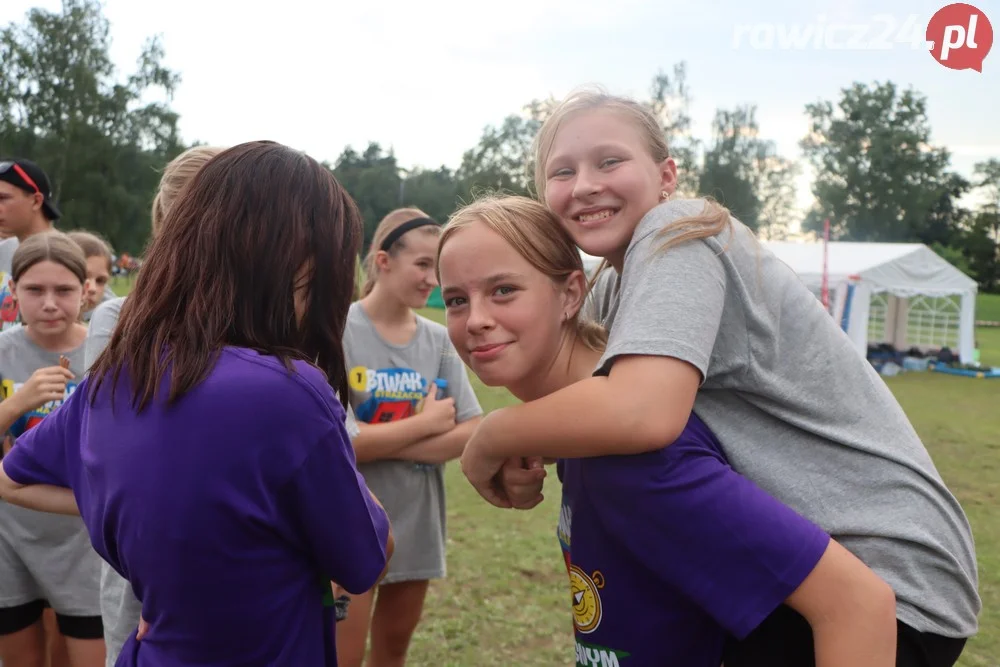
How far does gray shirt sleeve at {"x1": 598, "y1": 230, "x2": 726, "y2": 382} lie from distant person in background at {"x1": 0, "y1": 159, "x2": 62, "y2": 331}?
11.8 ft

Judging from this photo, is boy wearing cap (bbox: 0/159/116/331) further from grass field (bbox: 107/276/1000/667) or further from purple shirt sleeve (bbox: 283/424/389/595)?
purple shirt sleeve (bbox: 283/424/389/595)

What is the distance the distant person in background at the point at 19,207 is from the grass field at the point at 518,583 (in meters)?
2.75

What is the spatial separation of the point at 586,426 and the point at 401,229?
8.14 ft

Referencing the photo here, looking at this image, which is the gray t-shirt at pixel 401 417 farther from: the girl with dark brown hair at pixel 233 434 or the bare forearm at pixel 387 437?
the girl with dark brown hair at pixel 233 434

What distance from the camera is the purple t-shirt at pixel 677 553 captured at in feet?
4.30

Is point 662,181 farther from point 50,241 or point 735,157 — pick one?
point 735,157

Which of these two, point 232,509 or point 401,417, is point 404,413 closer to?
point 401,417

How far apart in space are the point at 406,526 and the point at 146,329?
222 cm

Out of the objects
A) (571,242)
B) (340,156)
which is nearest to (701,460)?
(571,242)

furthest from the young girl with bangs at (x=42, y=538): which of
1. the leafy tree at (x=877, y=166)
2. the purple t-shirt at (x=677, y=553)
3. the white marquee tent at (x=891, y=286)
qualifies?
the leafy tree at (x=877, y=166)

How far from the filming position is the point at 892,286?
17.8 m

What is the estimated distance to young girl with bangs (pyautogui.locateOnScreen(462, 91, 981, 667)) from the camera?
135cm

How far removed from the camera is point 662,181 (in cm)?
185

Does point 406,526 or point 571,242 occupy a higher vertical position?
point 571,242
